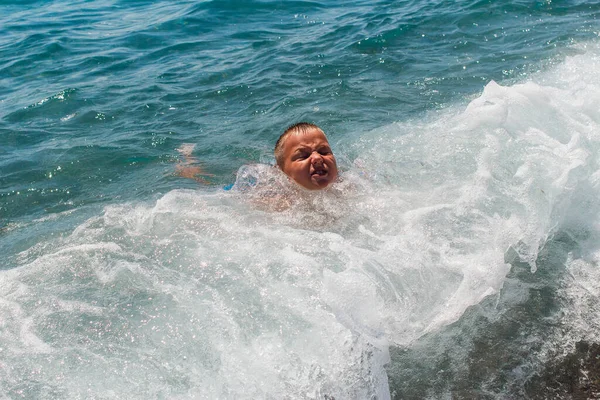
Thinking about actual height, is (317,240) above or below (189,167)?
above

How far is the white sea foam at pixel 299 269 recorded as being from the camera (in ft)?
7.73

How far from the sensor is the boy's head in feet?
13.4

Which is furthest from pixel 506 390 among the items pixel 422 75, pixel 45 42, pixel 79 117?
pixel 45 42

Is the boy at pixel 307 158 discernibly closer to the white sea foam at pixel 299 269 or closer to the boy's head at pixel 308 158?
the boy's head at pixel 308 158

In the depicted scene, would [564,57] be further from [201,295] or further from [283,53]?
[201,295]

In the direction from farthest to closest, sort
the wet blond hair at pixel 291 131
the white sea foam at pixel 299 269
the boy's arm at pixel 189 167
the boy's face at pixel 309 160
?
1. the boy's arm at pixel 189 167
2. the wet blond hair at pixel 291 131
3. the boy's face at pixel 309 160
4. the white sea foam at pixel 299 269

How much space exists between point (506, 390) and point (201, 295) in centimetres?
152

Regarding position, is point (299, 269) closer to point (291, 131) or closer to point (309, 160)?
point (309, 160)

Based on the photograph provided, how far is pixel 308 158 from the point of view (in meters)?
4.15

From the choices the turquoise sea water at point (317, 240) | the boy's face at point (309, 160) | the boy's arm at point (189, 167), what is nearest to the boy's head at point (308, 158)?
the boy's face at point (309, 160)

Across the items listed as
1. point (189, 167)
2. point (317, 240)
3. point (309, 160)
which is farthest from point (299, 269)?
point (189, 167)

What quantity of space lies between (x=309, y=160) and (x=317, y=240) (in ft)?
3.60

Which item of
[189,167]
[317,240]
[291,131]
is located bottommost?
[189,167]

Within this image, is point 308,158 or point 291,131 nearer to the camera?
point 308,158
